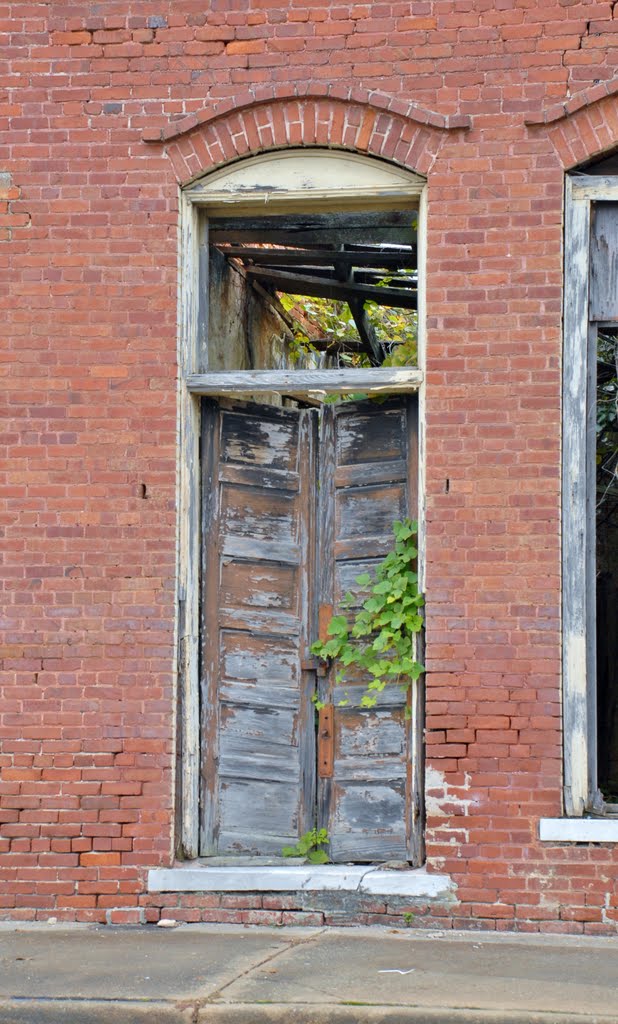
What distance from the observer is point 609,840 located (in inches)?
245

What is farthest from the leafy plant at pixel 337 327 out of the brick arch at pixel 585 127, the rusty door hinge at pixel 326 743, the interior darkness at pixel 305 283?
the rusty door hinge at pixel 326 743

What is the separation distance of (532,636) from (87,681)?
7.87ft

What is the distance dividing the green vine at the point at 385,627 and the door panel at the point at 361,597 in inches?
3.2

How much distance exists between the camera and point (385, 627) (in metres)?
6.71

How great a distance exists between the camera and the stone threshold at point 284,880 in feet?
21.0

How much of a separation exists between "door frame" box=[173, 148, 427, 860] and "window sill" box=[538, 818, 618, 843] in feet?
4.68

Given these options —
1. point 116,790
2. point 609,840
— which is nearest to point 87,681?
point 116,790

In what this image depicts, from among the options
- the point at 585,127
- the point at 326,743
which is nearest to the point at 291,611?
the point at 326,743

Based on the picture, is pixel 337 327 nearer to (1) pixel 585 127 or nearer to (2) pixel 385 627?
(1) pixel 585 127

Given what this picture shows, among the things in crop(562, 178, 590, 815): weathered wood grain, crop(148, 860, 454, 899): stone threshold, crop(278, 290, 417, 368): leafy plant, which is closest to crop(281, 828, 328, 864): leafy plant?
crop(148, 860, 454, 899): stone threshold

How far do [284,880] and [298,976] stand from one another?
115cm

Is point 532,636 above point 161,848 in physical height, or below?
above

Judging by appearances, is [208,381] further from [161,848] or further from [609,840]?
[609,840]

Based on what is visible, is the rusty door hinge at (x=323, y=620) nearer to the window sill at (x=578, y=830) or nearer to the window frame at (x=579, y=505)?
the window frame at (x=579, y=505)
